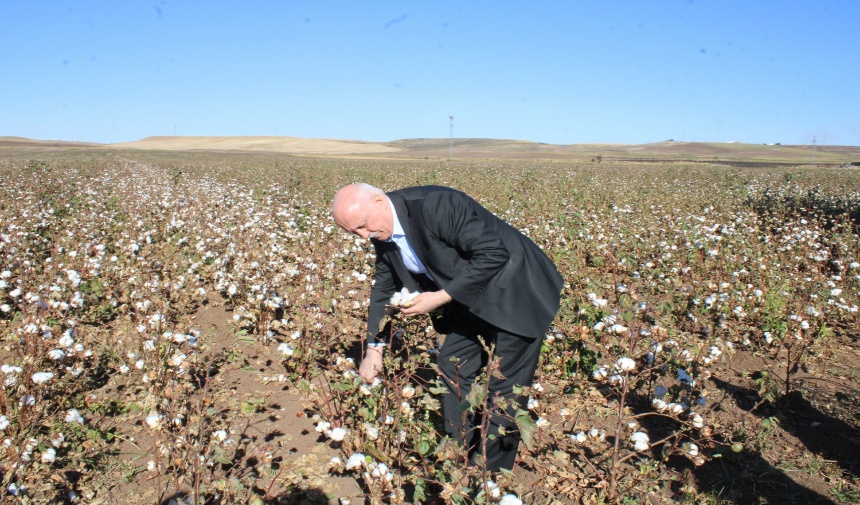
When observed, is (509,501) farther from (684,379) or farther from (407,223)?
(684,379)

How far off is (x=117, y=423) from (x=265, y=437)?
0.95 metres

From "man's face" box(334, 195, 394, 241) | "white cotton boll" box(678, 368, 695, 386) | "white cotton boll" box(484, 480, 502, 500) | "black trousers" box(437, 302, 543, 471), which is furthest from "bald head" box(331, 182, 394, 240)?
"white cotton boll" box(678, 368, 695, 386)

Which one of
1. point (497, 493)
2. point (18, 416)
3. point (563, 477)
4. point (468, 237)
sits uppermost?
point (468, 237)

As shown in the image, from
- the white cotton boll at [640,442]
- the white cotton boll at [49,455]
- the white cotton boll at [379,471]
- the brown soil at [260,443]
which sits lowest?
the brown soil at [260,443]

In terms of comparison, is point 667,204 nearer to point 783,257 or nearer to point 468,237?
point 783,257

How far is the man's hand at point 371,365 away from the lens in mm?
3105

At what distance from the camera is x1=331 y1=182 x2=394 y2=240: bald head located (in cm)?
248

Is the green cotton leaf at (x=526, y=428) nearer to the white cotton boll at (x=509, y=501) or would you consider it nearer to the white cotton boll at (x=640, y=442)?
the white cotton boll at (x=509, y=501)

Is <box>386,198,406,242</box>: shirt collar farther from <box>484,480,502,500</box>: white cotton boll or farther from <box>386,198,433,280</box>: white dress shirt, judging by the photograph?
<box>484,480,502,500</box>: white cotton boll

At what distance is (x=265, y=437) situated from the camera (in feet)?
10.9

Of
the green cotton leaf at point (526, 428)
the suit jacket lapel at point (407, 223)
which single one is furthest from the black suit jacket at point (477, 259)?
the green cotton leaf at point (526, 428)

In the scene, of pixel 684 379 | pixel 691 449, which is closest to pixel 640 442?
pixel 691 449

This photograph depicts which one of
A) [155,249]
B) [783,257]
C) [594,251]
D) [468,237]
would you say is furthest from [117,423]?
[783,257]

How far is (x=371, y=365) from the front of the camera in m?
3.12
